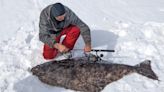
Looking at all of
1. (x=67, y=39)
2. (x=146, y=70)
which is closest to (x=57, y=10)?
(x=67, y=39)

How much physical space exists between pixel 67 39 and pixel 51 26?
50 centimetres

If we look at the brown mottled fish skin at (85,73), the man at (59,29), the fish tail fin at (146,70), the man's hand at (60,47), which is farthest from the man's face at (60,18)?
the fish tail fin at (146,70)

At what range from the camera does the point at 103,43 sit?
7.77 m

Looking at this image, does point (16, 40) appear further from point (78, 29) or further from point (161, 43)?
point (161, 43)

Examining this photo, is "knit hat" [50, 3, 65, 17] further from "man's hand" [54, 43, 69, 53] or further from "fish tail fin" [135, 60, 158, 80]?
"fish tail fin" [135, 60, 158, 80]

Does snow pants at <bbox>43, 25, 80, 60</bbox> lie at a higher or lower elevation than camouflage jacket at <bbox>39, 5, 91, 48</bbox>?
lower

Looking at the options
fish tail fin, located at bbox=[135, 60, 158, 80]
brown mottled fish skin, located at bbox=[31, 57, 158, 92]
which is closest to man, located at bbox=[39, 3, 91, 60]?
brown mottled fish skin, located at bbox=[31, 57, 158, 92]

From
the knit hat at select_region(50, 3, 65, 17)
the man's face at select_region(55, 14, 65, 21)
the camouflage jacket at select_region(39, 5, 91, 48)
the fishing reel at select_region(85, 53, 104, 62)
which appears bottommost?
the fishing reel at select_region(85, 53, 104, 62)

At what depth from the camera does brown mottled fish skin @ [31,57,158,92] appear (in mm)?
6242

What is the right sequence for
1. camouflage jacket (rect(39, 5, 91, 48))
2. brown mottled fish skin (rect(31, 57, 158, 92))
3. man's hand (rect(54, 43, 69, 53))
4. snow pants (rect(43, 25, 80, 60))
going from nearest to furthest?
brown mottled fish skin (rect(31, 57, 158, 92))
man's hand (rect(54, 43, 69, 53))
camouflage jacket (rect(39, 5, 91, 48))
snow pants (rect(43, 25, 80, 60))

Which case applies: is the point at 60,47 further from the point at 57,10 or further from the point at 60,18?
the point at 57,10

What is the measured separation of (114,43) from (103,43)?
0.75 feet

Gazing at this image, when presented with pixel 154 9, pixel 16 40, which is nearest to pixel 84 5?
pixel 154 9

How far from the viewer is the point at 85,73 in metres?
6.33
